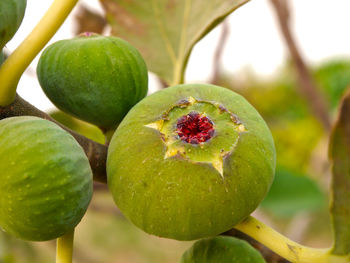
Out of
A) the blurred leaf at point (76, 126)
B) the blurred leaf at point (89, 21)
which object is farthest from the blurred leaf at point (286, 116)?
the blurred leaf at point (76, 126)

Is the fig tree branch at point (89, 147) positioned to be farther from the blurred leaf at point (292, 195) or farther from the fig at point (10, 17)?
the blurred leaf at point (292, 195)

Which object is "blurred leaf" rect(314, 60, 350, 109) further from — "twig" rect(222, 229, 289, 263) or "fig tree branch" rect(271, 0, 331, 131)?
"twig" rect(222, 229, 289, 263)

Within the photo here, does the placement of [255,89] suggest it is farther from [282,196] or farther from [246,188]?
[246,188]

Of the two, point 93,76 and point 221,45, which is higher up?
point 93,76

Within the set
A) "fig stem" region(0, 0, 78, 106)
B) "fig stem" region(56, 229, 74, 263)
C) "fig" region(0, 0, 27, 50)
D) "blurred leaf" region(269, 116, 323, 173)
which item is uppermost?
"fig" region(0, 0, 27, 50)

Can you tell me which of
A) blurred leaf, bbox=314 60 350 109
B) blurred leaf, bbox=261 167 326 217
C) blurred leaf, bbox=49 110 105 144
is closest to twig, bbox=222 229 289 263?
blurred leaf, bbox=49 110 105 144

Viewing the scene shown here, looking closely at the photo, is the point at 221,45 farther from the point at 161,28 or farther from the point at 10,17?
the point at 10,17

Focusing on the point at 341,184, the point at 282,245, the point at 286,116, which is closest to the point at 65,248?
the point at 282,245
